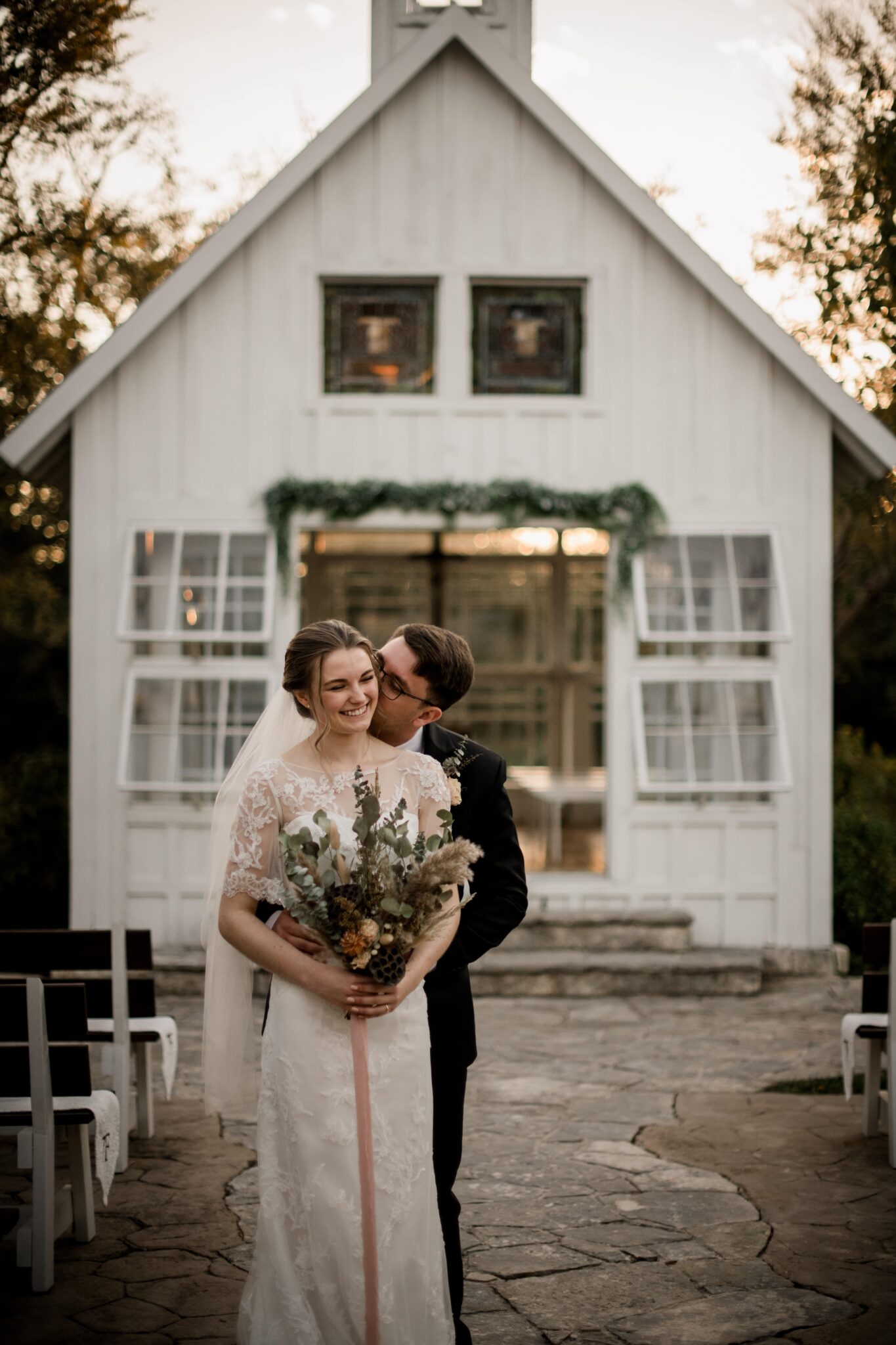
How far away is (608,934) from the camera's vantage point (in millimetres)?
8930

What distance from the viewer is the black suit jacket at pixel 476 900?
11.6ft

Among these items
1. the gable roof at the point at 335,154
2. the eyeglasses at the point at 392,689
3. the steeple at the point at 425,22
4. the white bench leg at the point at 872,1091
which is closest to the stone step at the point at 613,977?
the white bench leg at the point at 872,1091

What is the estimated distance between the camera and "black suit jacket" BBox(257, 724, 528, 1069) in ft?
11.6

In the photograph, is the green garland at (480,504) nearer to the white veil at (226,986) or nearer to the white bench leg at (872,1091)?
the white bench leg at (872,1091)

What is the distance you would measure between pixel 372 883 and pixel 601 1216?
2.29 meters

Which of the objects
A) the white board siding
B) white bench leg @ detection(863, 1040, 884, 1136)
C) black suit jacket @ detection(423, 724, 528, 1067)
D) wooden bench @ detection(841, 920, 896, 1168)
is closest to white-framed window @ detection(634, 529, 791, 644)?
the white board siding

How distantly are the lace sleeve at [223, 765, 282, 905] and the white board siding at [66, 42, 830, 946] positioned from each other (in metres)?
5.86

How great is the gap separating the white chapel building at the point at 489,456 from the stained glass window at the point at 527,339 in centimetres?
2

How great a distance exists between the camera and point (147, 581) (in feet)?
29.3

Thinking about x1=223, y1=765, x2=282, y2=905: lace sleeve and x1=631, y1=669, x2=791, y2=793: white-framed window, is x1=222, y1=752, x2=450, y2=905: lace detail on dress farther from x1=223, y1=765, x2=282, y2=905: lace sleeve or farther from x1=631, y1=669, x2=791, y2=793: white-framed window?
x1=631, y1=669, x2=791, y2=793: white-framed window

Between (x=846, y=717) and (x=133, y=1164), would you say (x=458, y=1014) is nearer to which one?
(x=133, y=1164)

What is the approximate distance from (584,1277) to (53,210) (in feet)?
38.3

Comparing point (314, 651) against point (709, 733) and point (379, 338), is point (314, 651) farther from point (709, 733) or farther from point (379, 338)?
point (379, 338)

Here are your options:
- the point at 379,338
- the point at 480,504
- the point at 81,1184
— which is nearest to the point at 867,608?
the point at 480,504
